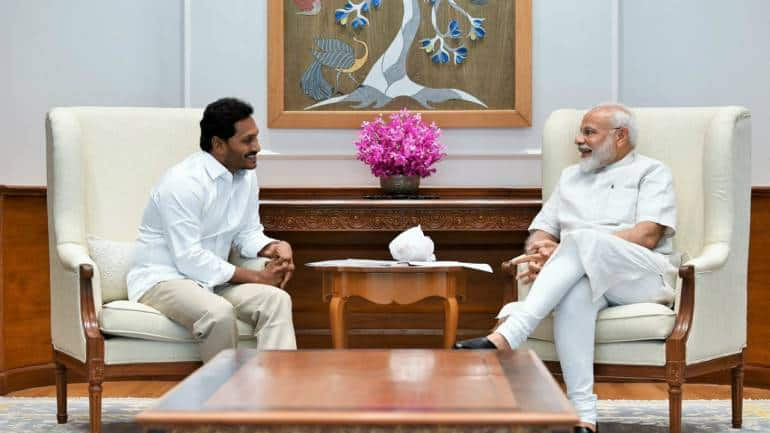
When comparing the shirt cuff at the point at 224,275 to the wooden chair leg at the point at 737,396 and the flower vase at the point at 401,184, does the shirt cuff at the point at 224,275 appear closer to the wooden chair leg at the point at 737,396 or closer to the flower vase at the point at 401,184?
the flower vase at the point at 401,184

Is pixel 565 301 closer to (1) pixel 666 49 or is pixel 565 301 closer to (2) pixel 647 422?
(2) pixel 647 422

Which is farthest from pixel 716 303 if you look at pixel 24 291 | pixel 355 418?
pixel 24 291

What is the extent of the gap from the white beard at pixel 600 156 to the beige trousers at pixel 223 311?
126cm

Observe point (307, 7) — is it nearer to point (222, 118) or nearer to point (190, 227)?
point (222, 118)

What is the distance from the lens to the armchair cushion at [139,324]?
3701 mm

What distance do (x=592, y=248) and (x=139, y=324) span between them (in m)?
1.54

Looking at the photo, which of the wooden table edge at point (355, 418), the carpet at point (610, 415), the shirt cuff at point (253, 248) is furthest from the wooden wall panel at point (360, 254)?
the wooden table edge at point (355, 418)

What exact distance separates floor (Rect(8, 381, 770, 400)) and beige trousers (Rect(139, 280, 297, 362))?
107cm

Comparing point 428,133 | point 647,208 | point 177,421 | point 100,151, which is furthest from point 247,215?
point 177,421

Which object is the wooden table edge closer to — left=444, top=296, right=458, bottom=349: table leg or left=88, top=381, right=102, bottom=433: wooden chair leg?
left=88, top=381, right=102, bottom=433: wooden chair leg

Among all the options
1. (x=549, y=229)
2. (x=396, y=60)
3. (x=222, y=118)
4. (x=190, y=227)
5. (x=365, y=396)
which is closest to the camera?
(x=365, y=396)

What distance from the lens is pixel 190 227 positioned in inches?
154

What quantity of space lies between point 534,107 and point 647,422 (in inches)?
65.9

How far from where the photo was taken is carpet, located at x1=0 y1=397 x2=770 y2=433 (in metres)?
4.02
